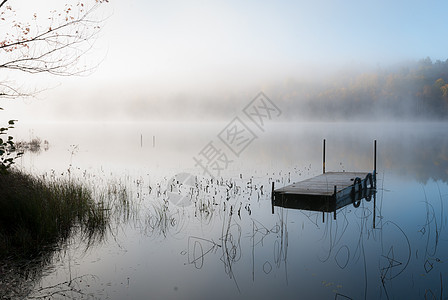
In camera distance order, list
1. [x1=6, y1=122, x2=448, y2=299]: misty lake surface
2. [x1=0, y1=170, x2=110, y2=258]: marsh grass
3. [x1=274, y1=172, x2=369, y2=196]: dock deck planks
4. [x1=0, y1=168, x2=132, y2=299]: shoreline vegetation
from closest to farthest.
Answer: [x1=0, y1=168, x2=132, y2=299]: shoreline vegetation
[x1=6, y1=122, x2=448, y2=299]: misty lake surface
[x1=0, y1=170, x2=110, y2=258]: marsh grass
[x1=274, y1=172, x2=369, y2=196]: dock deck planks

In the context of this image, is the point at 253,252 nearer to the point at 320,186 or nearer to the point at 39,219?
the point at 39,219

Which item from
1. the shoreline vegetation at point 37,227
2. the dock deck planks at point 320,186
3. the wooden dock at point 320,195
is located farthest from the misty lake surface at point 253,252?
the dock deck planks at point 320,186

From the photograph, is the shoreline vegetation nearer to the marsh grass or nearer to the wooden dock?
the marsh grass

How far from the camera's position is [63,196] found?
10883mm

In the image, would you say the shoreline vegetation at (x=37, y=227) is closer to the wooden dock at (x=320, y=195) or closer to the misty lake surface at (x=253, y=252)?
the misty lake surface at (x=253, y=252)

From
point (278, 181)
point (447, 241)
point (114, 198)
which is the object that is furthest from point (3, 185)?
point (278, 181)

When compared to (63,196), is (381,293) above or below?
below

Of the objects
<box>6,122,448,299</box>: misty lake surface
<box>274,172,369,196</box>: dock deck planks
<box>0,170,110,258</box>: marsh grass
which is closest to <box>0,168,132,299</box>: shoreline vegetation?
<box>0,170,110,258</box>: marsh grass

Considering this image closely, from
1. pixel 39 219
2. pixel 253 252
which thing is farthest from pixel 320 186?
pixel 39 219

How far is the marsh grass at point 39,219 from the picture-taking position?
787 cm

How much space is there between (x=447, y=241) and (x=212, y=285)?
6.51 m

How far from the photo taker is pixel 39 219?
8.58 m

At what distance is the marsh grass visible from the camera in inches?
310

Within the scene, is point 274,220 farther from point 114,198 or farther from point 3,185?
point 3,185
